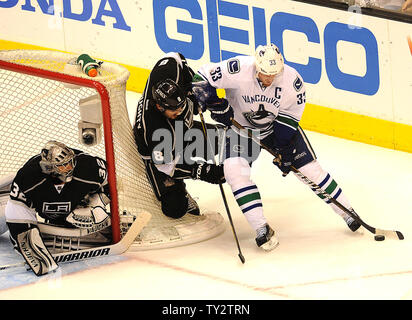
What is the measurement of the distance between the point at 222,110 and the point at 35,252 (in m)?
1.17

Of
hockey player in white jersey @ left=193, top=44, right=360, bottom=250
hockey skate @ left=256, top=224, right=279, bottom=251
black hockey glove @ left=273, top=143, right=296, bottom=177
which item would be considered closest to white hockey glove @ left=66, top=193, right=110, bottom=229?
hockey player in white jersey @ left=193, top=44, right=360, bottom=250

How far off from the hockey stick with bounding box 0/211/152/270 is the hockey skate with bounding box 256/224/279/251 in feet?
1.82

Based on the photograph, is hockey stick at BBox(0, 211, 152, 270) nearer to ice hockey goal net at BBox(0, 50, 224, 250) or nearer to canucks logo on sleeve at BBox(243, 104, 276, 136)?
ice hockey goal net at BBox(0, 50, 224, 250)

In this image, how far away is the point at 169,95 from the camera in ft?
16.7

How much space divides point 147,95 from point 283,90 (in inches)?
27.1

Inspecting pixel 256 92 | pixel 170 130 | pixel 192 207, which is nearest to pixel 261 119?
pixel 256 92

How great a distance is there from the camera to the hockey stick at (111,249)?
5.14 m

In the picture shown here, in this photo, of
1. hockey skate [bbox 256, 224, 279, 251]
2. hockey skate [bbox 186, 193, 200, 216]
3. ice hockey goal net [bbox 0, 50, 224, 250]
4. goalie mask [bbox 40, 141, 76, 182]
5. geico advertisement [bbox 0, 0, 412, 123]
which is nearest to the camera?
goalie mask [bbox 40, 141, 76, 182]

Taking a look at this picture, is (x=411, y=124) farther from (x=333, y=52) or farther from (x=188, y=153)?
(x=188, y=153)

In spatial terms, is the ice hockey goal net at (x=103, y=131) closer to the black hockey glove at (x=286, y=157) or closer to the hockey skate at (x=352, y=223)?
the black hockey glove at (x=286, y=157)

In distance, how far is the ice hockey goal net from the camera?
16.7 feet

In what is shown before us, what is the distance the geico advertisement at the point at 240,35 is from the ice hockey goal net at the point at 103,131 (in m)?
1.54

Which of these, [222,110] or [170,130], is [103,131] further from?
[222,110]

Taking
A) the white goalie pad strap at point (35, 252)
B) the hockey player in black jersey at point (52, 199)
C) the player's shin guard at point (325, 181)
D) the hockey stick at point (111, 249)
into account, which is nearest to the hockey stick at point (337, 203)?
the player's shin guard at point (325, 181)
